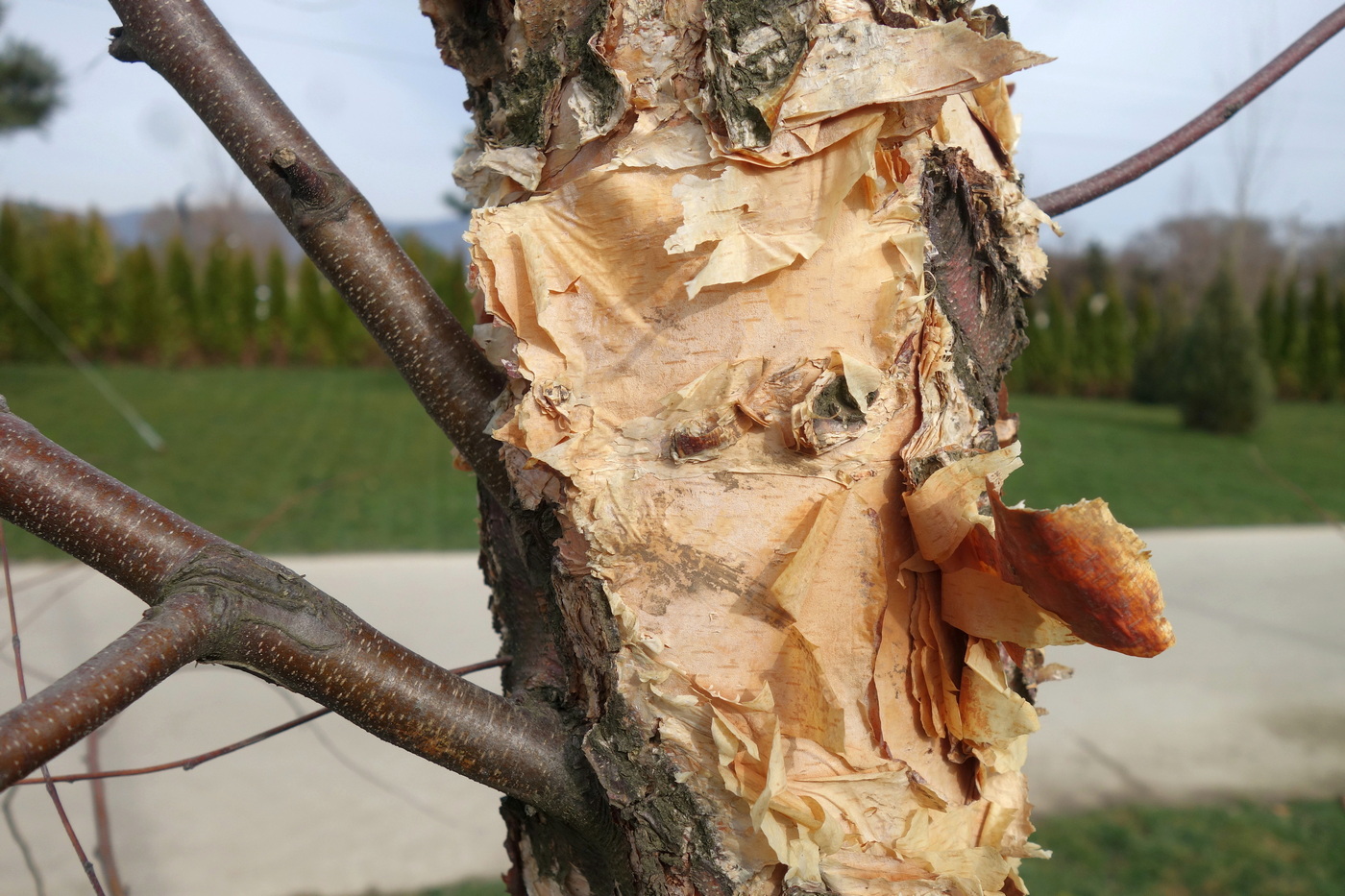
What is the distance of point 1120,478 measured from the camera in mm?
7926

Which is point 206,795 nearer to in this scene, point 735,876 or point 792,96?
point 735,876

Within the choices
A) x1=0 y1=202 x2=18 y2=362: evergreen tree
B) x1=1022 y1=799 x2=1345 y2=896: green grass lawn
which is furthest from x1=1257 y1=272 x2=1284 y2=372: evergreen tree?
x1=0 y1=202 x2=18 y2=362: evergreen tree

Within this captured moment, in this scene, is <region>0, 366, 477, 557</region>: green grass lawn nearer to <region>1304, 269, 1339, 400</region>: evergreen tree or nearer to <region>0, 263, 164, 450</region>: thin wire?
<region>0, 263, 164, 450</region>: thin wire

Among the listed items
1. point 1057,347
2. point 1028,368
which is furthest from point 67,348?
point 1057,347

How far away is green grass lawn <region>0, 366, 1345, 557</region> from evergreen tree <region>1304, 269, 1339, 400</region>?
5.95 ft

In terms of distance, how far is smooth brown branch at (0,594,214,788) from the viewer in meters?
0.49

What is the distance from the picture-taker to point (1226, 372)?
32.7 ft

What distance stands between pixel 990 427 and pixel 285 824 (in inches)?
133

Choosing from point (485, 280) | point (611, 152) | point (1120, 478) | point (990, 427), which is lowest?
point (1120, 478)

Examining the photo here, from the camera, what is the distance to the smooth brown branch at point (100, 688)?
0.49 metres

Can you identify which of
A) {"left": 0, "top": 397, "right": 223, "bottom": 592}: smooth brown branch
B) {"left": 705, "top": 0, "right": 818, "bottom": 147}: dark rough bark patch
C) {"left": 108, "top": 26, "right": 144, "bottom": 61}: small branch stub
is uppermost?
{"left": 108, "top": 26, "right": 144, "bottom": 61}: small branch stub

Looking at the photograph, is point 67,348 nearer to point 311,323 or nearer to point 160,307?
point 160,307

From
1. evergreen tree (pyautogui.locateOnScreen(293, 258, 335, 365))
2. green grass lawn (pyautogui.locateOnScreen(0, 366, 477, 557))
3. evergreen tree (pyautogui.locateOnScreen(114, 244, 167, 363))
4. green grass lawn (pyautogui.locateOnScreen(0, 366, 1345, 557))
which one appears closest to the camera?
green grass lawn (pyautogui.locateOnScreen(0, 366, 477, 557))

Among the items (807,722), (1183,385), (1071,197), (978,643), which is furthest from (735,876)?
(1183,385)
